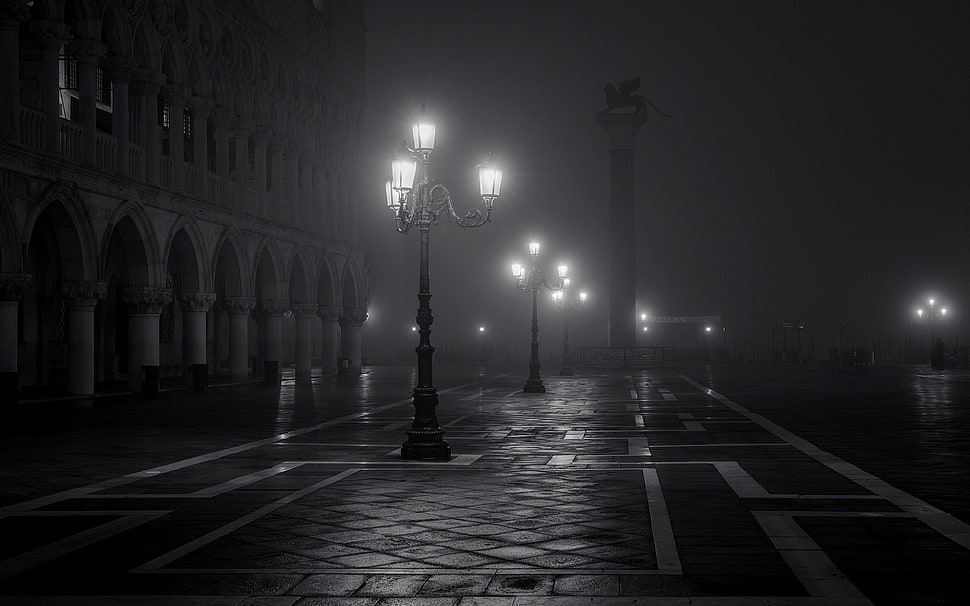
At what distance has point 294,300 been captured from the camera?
141 ft

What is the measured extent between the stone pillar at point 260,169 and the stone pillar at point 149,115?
8440mm

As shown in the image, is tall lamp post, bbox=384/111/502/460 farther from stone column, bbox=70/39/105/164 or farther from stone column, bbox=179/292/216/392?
stone column, bbox=179/292/216/392

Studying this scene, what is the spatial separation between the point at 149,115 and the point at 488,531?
82.2 feet

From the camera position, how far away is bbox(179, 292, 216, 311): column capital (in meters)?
33.2

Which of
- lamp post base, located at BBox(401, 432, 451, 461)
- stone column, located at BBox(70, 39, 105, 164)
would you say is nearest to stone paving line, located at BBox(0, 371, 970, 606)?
lamp post base, located at BBox(401, 432, 451, 461)

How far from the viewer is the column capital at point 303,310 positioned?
42.9 meters

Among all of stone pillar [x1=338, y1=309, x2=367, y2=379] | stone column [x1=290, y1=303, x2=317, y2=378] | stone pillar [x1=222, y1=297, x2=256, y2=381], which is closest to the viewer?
stone pillar [x1=222, y1=297, x2=256, y2=381]

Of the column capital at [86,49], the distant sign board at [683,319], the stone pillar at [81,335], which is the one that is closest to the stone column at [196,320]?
the stone pillar at [81,335]

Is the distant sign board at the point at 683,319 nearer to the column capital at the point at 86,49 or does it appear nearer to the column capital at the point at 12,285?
the column capital at the point at 86,49

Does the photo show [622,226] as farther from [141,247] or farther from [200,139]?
[141,247]

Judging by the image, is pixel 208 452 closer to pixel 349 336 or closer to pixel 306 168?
pixel 306 168

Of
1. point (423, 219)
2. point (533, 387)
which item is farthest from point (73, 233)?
point (423, 219)

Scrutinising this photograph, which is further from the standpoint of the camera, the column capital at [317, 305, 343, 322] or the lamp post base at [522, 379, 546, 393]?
the column capital at [317, 305, 343, 322]

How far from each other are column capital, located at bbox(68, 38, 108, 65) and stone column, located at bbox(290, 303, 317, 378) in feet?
54.3
